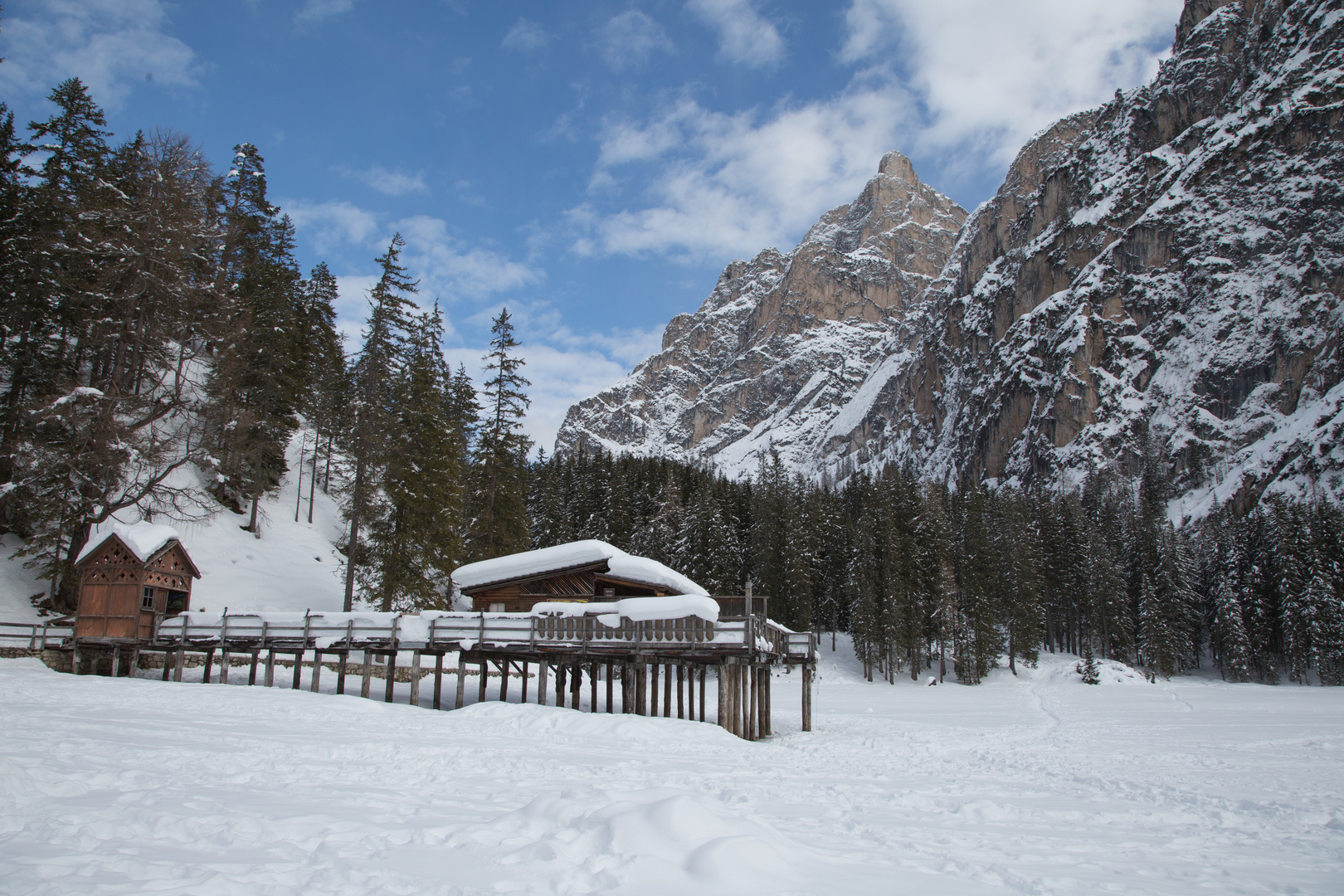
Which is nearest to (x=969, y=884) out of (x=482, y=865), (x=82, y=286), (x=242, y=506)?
(x=482, y=865)

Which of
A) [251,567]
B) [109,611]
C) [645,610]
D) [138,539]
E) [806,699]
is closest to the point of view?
[645,610]

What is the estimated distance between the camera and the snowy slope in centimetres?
2845

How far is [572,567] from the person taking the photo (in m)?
27.1

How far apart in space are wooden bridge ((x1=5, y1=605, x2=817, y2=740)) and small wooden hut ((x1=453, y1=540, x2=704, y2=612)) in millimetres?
4605

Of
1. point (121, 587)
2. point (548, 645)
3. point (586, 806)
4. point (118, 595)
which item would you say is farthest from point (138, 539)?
point (586, 806)

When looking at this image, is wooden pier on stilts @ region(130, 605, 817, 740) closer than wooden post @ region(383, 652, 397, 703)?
Yes

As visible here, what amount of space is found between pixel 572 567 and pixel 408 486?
10.6 m

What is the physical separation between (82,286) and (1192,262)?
5985 inches

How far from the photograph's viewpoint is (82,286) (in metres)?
29.4

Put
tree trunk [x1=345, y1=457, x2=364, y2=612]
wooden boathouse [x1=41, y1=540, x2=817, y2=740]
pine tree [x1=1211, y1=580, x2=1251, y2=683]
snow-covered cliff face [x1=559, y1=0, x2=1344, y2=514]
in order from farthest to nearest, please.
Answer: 1. snow-covered cliff face [x1=559, y1=0, x2=1344, y2=514]
2. pine tree [x1=1211, y1=580, x2=1251, y2=683]
3. tree trunk [x1=345, y1=457, x2=364, y2=612]
4. wooden boathouse [x1=41, y1=540, x2=817, y2=740]

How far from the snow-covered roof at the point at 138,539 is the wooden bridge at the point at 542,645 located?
2.54 meters

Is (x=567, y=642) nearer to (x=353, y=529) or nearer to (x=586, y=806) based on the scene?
(x=586, y=806)

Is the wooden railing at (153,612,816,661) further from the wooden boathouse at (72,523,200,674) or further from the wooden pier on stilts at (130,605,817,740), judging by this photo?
the wooden boathouse at (72,523,200,674)

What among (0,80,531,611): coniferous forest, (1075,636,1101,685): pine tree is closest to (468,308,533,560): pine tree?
(0,80,531,611): coniferous forest
